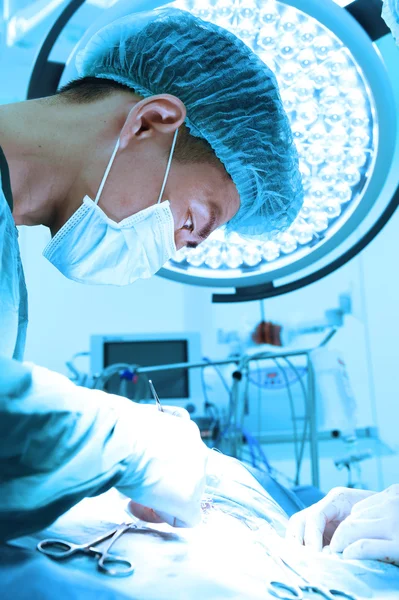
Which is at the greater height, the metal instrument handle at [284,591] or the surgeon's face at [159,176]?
the surgeon's face at [159,176]

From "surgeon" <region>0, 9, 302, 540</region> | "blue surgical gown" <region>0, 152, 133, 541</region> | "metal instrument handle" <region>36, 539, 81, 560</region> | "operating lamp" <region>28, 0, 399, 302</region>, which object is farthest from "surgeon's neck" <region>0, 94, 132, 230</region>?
"metal instrument handle" <region>36, 539, 81, 560</region>

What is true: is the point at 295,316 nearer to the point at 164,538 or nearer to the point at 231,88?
the point at 231,88

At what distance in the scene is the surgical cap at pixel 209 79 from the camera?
3.32 feet

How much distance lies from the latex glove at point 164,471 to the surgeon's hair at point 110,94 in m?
0.55

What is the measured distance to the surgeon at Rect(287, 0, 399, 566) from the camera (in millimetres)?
755

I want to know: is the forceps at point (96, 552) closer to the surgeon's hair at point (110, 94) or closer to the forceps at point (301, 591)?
the forceps at point (301, 591)

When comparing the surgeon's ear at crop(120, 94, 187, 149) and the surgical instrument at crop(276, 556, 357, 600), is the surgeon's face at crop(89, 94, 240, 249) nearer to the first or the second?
the surgeon's ear at crop(120, 94, 187, 149)

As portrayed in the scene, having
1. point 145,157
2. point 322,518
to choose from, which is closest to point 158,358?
point 145,157

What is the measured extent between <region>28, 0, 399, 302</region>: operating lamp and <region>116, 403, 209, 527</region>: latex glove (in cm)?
57

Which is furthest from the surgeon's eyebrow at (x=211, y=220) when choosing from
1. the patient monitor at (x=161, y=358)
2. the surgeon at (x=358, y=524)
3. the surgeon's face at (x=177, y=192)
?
the patient monitor at (x=161, y=358)

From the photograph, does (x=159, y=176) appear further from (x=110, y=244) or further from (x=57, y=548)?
(x=57, y=548)

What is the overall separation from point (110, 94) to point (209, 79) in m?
0.21

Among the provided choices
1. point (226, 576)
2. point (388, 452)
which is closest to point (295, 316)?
point (388, 452)

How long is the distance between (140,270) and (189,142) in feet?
0.97
